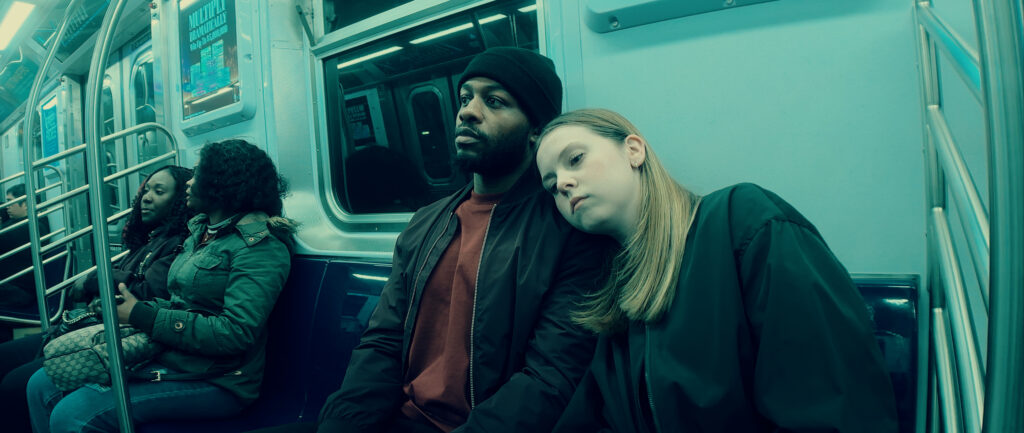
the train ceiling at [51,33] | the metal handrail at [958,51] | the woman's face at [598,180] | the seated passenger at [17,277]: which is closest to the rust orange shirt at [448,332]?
the woman's face at [598,180]

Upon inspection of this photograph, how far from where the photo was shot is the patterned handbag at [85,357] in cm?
189

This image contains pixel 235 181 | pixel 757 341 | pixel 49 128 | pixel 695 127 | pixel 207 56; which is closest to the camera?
pixel 757 341

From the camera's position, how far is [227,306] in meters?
2.00

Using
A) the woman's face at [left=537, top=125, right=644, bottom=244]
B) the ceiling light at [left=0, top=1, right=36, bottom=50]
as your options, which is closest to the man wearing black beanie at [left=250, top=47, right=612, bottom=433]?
the woman's face at [left=537, top=125, right=644, bottom=244]

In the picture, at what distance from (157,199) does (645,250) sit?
112 inches

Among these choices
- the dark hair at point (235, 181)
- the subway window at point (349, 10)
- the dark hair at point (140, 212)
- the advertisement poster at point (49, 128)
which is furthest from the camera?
the advertisement poster at point (49, 128)

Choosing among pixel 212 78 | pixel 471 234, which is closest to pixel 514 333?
pixel 471 234

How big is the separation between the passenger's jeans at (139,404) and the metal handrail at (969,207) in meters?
2.27

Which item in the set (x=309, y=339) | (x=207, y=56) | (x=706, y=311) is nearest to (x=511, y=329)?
(x=706, y=311)

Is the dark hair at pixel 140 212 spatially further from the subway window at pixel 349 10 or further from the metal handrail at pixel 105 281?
the metal handrail at pixel 105 281

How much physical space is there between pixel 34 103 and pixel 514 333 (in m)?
2.91

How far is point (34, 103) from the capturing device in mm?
2695

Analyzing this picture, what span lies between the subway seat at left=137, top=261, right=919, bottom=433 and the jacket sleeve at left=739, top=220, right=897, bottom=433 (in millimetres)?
1483

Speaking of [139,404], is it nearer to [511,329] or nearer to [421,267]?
[421,267]
